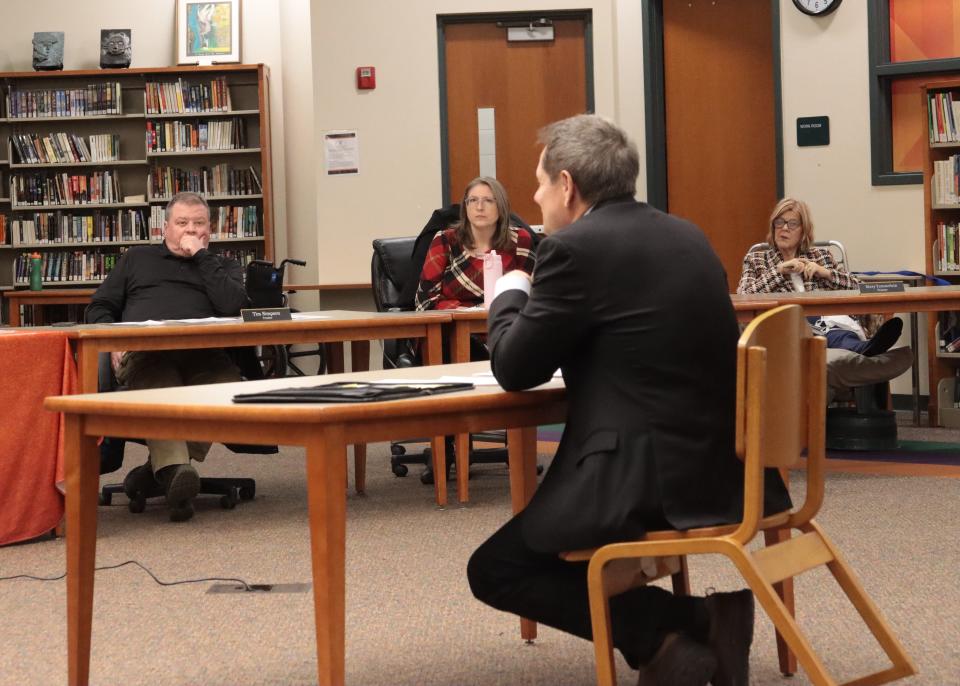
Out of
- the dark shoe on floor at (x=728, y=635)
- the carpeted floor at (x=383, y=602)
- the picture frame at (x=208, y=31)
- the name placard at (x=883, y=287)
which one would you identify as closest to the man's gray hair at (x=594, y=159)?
the dark shoe on floor at (x=728, y=635)

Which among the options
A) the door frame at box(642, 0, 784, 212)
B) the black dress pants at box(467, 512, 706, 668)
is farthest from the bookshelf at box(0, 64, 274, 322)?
the black dress pants at box(467, 512, 706, 668)

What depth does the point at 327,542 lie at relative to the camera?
1.83 metres

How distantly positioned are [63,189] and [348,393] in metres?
7.80

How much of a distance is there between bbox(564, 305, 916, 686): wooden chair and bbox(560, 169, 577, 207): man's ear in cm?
42

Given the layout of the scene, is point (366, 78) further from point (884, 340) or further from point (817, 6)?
point (884, 340)

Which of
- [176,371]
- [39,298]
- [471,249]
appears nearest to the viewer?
[176,371]

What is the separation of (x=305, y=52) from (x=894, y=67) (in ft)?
14.3

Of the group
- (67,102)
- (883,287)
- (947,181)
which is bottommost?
(883,287)

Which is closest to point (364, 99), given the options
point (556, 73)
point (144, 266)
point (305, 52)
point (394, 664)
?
point (556, 73)

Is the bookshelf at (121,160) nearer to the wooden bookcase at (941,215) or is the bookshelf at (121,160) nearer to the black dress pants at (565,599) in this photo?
the wooden bookcase at (941,215)

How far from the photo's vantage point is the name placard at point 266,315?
4301 millimetres

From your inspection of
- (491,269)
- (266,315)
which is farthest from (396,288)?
(491,269)

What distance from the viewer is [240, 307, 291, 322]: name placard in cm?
430

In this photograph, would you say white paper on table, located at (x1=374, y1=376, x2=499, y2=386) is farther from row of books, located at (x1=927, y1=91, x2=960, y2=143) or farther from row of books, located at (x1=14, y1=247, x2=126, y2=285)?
row of books, located at (x1=14, y1=247, x2=126, y2=285)
